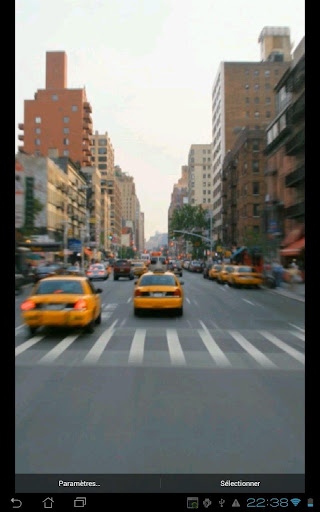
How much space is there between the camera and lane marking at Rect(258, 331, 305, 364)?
403 inches

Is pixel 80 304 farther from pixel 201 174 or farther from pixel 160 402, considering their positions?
pixel 201 174

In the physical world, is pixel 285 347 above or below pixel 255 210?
below

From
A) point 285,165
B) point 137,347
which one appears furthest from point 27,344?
point 285,165

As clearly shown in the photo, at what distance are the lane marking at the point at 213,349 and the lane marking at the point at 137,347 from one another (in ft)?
4.48

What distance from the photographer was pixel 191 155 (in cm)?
15600

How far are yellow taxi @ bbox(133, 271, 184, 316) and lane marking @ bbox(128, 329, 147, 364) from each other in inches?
130

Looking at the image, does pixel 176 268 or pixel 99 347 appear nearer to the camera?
pixel 99 347

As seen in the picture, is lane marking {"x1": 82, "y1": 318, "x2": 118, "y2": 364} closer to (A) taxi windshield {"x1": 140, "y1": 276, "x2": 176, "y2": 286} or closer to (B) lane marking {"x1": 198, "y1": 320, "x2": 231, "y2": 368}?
(B) lane marking {"x1": 198, "y1": 320, "x2": 231, "y2": 368}

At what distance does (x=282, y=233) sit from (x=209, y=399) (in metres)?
27.1

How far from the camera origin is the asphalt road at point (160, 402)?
438 centimetres

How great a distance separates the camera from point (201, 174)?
511 feet

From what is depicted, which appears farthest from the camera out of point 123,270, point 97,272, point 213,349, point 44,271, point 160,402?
point 123,270

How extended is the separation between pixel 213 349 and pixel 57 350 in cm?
316
